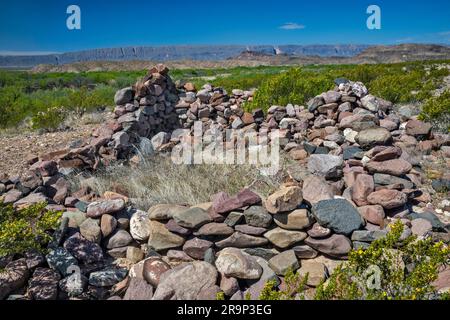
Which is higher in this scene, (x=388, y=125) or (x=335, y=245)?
(x=388, y=125)

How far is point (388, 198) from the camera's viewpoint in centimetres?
432

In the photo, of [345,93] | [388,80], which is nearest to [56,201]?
[345,93]

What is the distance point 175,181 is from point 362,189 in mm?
2668

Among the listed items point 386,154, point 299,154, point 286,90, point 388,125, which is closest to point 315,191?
point 386,154

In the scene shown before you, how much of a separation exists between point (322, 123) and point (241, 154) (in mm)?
1948

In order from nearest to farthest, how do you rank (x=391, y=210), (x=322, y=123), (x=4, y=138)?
(x=391, y=210)
(x=322, y=123)
(x=4, y=138)

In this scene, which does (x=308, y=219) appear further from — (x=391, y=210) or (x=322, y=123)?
(x=322, y=123)

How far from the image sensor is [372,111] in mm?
7285

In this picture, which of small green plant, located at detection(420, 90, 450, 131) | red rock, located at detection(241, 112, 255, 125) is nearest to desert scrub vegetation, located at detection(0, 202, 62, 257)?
red rock, located at detection(241, 112, 255, 125)

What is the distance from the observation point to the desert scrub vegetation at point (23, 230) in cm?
336

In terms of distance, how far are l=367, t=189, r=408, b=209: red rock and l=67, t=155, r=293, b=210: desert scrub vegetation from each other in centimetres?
130

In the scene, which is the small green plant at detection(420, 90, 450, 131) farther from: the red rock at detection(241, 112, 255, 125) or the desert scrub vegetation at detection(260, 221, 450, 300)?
the desert scrub vegetation at detection(260, 221, 450, 300)

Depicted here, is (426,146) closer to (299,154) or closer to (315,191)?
(299,154)

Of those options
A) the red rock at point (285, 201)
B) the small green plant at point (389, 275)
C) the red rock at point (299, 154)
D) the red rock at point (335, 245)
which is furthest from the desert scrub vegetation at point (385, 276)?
the red rock at point (299, 154)
